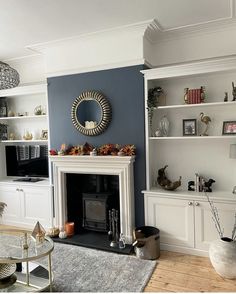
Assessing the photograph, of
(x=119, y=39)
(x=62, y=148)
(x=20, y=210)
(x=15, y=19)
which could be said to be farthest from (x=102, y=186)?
(x=15, y=19)

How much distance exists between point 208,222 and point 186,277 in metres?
0.69

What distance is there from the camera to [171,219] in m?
3.16

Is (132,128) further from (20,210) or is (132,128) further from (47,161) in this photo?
(20,210)

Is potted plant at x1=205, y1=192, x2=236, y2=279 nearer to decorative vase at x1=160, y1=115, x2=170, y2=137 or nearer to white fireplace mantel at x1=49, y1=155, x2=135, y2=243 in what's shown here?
white fireplace mantel at x1=49, y1=155, x2=135, y2=243

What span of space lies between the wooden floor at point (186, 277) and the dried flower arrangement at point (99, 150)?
4.52ft

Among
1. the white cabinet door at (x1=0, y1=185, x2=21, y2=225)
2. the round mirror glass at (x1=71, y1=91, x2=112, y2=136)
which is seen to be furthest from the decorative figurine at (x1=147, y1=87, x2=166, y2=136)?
the white cabinet door at (x1=0, y1=185, x2=21, y2=225)

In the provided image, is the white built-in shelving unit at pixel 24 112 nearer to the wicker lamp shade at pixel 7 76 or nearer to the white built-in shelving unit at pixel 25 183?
the white built-in shelving unit at pixel 25 183

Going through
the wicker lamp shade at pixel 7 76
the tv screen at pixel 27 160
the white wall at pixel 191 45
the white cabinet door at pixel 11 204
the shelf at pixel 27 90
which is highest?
the white wall at pixel 191 45

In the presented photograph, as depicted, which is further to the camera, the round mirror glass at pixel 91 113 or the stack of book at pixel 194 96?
the round mirror glass at pixel 91 113

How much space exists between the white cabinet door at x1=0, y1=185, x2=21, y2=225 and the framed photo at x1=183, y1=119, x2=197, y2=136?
2.89 m

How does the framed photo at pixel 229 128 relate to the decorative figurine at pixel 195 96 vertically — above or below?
below

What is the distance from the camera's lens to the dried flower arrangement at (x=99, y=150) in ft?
10.7

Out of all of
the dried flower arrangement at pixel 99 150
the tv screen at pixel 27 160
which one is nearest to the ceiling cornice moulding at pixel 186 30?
the dried flower arrangement at pixel 99 150

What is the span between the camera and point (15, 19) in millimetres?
2814
